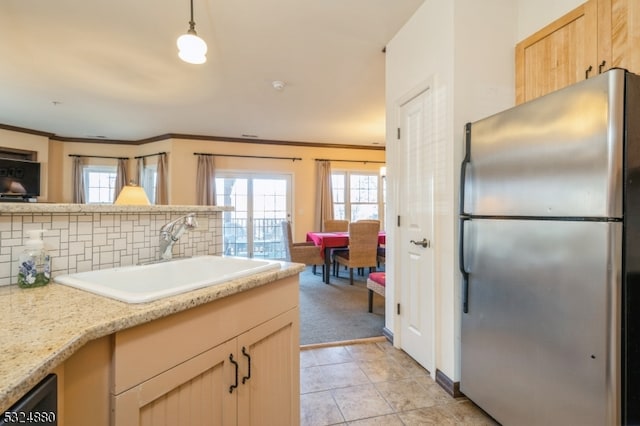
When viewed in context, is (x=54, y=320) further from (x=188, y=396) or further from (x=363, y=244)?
(x=363, y=244)

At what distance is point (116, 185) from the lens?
6.28 m

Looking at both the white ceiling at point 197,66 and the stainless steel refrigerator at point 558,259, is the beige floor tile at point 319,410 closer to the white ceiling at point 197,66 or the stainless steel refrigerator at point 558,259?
the stainless steel refrigerator at point 558,259

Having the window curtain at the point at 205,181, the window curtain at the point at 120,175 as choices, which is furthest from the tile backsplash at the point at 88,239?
the window curtain at the point at 120,175

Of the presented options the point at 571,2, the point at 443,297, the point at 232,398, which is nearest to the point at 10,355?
the point at 232,398

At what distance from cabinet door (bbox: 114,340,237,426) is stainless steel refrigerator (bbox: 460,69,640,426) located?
1.27 m

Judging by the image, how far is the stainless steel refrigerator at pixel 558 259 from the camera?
3.54 feet

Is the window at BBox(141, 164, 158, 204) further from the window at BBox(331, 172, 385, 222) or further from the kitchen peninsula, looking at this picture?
the kitchen peninsula

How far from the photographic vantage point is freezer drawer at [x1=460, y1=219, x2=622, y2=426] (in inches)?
42.8

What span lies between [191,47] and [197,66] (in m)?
1.48

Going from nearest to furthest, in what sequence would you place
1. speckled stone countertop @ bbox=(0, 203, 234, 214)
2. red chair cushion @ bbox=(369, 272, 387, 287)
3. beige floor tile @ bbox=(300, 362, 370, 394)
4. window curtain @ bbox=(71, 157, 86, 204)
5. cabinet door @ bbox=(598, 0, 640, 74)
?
speckled stone countertop @ bbox=(0, 203, 234, 214), cabinet door @ bbox=(598, 0, 640, 74), beige floor tile @ bbox=(300, 362, 370, 394), red chair cushion @ bbox=(369, 272, 387, 287), window curtain @ bbox=(71, 157, 86, 204)

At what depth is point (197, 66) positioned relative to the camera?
3135 millimetres

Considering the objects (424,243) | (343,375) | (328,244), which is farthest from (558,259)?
(328,244)

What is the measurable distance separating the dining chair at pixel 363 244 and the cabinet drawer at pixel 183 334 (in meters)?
3.12

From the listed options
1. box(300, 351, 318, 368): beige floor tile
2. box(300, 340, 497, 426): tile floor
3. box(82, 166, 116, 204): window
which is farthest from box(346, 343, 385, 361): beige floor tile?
box(82, 166, 116, 204): window
